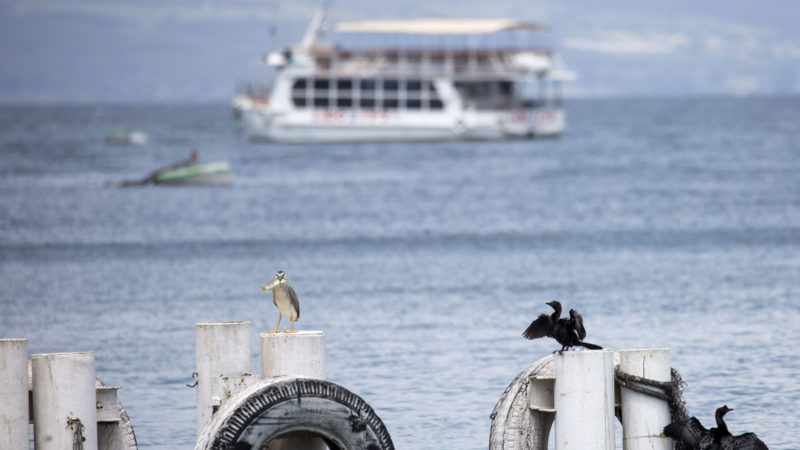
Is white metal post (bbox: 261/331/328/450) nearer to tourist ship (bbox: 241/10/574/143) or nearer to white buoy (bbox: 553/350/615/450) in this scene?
white buoy (bbox: 553/350/615/450)

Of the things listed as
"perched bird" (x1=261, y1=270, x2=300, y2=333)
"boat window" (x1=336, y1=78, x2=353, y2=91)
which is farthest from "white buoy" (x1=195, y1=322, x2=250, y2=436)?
"boat window" (x1=336, y1=78, x2=353, y2=91)

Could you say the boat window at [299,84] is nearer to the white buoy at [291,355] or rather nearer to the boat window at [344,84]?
the boat window at [344,84]

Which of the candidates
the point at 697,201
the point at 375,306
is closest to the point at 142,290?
the point at 375,306

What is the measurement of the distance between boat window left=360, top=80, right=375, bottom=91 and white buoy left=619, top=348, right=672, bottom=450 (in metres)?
77.2

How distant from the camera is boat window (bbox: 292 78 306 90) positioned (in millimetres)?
87312

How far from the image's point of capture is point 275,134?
9038 cm

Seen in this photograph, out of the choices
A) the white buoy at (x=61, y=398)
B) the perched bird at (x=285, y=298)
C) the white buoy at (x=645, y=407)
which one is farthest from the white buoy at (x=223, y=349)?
the white buoy at (x=645, y=407)

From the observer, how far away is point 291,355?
1102 cm

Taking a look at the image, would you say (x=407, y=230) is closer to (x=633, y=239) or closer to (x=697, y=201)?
(x=633, y=239)

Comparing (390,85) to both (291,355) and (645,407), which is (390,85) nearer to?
(645,407)

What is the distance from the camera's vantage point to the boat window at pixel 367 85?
8800 cm

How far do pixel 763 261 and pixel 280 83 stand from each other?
56.9 metres

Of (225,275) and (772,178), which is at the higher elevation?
(772,178)

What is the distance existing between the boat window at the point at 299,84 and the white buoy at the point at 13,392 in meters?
76.8
